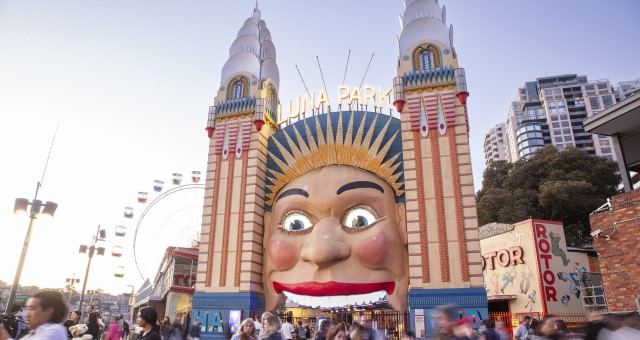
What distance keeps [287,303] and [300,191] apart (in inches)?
192

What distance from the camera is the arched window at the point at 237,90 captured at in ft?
69.6

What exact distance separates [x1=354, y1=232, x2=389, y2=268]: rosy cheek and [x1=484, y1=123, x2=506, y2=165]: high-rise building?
4753 inches

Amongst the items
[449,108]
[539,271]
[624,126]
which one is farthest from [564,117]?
[449,108]

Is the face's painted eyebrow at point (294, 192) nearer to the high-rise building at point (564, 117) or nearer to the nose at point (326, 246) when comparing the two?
the nose at point (326, 246)

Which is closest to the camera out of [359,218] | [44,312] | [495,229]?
[44,312]

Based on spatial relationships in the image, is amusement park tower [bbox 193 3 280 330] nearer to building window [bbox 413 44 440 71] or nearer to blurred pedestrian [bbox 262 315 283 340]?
building window [bbox 413 44 440 71]

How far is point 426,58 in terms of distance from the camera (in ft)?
61.7

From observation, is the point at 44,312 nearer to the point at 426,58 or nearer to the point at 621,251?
the point at 621,251

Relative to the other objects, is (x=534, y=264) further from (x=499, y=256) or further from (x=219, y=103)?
(x=219, y=103)

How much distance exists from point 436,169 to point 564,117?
101 metres

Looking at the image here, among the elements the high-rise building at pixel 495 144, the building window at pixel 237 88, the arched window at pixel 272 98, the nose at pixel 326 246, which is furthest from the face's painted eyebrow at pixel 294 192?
the high-rise building at pixel 495 144

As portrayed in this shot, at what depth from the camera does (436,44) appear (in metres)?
18.8

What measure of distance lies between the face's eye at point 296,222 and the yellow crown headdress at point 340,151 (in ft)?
5.61

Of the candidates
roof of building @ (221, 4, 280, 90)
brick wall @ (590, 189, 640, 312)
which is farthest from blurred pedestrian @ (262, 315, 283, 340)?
roof of building @ (221, 4, 280, 90)
